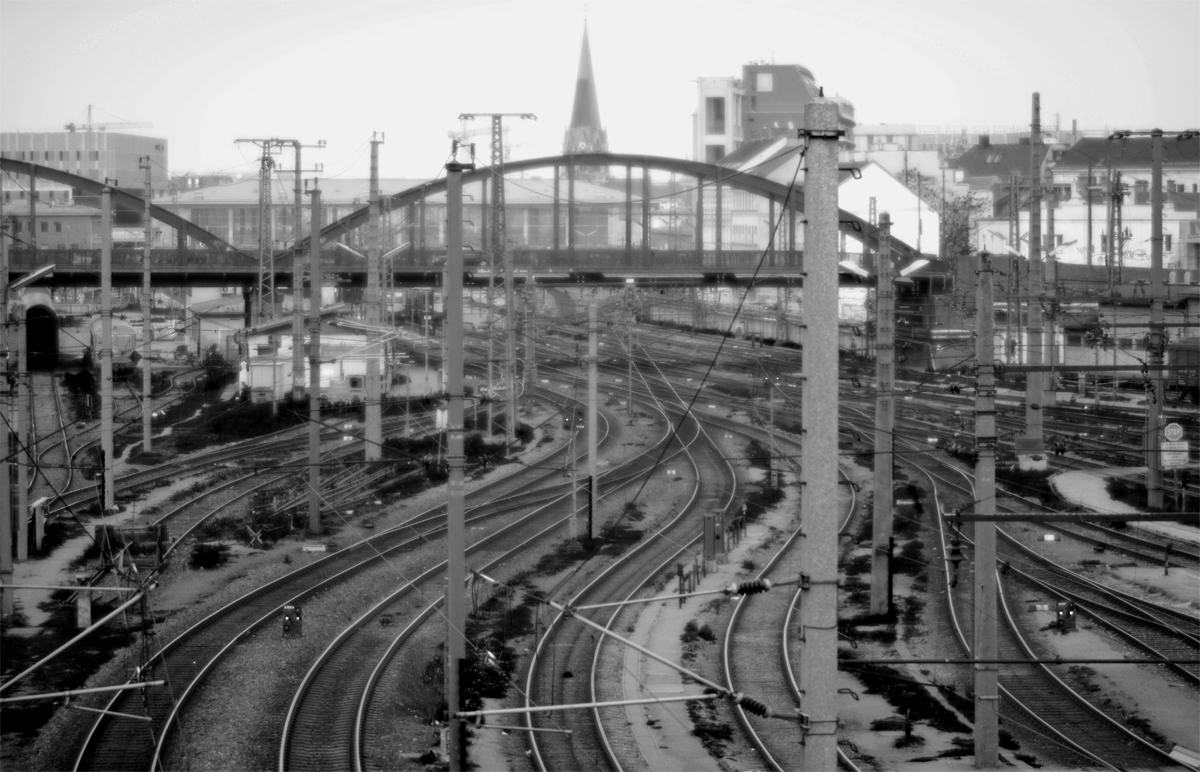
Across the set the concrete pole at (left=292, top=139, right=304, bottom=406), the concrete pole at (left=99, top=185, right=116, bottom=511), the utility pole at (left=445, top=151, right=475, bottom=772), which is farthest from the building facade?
the utility pole at (left=445, top=151, right=475, bottom=772)

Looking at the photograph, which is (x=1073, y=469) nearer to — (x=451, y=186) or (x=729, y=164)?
(x=451, y=186)

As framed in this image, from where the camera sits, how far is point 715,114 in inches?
3506

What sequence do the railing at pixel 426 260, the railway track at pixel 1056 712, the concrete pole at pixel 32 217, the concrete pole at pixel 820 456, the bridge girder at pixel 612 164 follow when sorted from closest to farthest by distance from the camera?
1. the concrete pole at pixel 820 456
2. the railway track at pixel 1056 712
3. the concrete pole at pixel 32 217
4. the railing at pixel 426 260
5. the bridge girder at pixel 612 164

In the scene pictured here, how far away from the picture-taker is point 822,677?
508cm

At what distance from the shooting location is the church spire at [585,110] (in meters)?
110

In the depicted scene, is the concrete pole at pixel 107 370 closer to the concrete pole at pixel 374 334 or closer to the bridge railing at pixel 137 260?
the concrete pole at pixel 374 334

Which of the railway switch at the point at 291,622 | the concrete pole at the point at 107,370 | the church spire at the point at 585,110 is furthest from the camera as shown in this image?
the church spire at the point at 585,110

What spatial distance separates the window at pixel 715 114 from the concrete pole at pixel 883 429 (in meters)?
75.7

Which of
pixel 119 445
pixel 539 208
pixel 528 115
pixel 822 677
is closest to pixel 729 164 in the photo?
pixel 539 208

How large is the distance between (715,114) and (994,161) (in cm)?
2270

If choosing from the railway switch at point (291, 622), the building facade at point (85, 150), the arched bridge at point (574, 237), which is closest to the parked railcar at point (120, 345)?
the arched bridge at point (574, 237)

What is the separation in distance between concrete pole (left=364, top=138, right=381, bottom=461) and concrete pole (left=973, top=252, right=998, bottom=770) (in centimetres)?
1353

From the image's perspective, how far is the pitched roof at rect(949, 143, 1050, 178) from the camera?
231 ft

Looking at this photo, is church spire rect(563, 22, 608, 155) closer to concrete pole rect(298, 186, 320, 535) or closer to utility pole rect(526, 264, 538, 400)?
utility pole rect(526, 264, 538, 400)
